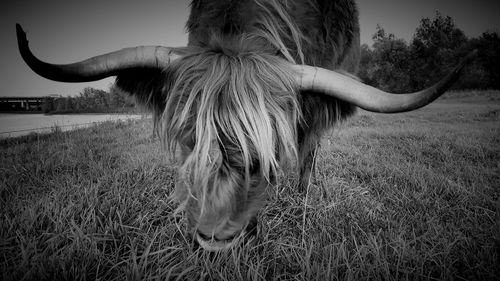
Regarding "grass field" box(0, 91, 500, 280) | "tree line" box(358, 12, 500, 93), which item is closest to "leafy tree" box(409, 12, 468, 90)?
"tree line" box(358, 12, 500, 93)

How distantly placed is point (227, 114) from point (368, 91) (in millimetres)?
1037

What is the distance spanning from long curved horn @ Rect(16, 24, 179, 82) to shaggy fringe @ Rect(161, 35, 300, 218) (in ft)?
0.53

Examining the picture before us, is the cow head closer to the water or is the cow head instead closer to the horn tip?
the horn tip

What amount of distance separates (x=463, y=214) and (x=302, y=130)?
5.75ft

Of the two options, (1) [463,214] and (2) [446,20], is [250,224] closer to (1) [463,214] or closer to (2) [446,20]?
(1) [463,214]

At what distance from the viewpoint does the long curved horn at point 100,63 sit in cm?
156

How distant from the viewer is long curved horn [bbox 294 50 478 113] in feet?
4.37

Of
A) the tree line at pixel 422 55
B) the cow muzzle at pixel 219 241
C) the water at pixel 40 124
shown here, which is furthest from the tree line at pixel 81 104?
the tree line at pixel 422 55

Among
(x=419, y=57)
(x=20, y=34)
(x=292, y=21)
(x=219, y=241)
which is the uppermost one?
(x=419, y=57)

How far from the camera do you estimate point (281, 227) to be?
2.23m

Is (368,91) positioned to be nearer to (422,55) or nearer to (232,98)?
(232,98)

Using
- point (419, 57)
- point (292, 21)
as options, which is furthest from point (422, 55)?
point (292, 21)

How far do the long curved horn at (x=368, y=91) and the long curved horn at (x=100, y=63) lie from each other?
43.7 inches

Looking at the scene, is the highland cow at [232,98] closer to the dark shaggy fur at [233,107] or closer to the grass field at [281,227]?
the dark shaggy fur at [233,107]
